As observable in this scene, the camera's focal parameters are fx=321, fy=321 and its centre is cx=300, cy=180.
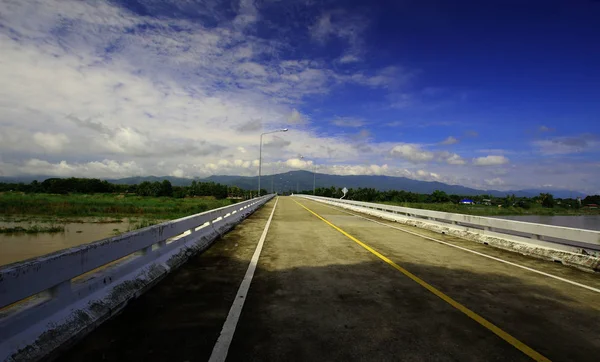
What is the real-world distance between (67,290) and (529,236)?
1266 centimetres

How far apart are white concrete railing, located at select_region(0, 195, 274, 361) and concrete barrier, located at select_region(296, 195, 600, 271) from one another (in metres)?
9.73

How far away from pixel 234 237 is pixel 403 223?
37.1ft

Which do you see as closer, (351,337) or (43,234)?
(351,337)

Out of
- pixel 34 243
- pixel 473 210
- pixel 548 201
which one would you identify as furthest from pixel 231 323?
pixel 548 201

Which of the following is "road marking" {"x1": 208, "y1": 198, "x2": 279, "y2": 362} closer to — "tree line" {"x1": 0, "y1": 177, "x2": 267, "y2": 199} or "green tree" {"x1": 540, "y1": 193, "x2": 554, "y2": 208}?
"tree line" {"x1": 0, "y1": 177, "x2": 267, "y2": 199}

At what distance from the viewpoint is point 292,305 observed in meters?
4.79

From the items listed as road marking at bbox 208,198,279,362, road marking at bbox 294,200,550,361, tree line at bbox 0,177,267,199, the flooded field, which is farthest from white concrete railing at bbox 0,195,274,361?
tree line at bbox 0,177,267,199

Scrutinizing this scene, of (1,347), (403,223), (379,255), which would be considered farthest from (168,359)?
(403,223)

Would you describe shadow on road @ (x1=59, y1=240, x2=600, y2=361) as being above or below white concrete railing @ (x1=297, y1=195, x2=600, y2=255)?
below

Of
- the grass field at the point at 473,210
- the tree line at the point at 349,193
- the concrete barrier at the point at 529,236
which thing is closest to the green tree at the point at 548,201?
the tree line at the point at 349,193

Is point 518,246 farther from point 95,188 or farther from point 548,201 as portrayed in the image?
point 95,188

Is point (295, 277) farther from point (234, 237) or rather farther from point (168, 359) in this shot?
point (234, 237)

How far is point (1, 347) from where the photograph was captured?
2.70 m

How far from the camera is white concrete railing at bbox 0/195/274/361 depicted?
2.88 metres
